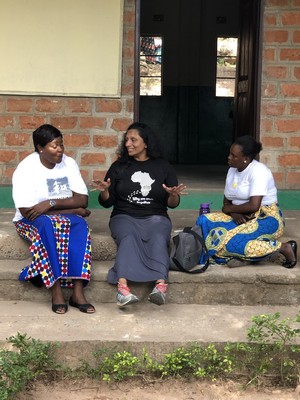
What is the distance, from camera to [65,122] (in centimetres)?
656

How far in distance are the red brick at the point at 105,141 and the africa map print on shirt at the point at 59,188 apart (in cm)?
174

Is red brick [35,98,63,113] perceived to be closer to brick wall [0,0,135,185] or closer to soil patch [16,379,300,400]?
brick wall [0,0,135,185]

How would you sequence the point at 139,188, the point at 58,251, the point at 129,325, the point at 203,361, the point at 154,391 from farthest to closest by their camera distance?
1. the point at 139,188
2. the point at 58,251
3. the point at 129,325
4. the point at 203,361
5. the point at 154,391

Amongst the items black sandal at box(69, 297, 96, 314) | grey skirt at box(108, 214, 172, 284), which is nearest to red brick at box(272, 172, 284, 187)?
grey skirt at box(108, 214, 172, 284)

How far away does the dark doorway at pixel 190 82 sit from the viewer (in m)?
11.5

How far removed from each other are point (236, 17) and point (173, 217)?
642 centimetres

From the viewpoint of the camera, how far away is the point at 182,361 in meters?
→ 3.82

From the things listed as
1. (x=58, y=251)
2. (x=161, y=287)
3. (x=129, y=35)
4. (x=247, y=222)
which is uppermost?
(x=129, y=35)

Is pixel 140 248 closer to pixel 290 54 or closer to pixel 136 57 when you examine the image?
pixel 136 57

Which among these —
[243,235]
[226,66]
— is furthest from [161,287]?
[226,66]

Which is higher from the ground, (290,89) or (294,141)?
(290,89)

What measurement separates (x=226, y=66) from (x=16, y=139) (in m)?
6.22

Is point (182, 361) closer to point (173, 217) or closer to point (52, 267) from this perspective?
point (52, 267)

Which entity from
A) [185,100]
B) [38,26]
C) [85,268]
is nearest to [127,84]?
[38,26]
